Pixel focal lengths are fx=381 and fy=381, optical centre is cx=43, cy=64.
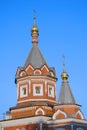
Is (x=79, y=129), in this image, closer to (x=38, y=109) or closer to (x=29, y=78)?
(x=38, y=109)

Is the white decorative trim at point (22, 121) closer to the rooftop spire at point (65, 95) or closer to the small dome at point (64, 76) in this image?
the rooftop spire at point (65, 95)

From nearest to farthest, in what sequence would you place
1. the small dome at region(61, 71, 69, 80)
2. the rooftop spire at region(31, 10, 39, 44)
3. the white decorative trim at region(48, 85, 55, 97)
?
the white decorative trim at region(48, 85, 55, 97)
the small dome at region(61, 71, 69, 80)
the rooftop spire at region(31, 10, 39, 44)

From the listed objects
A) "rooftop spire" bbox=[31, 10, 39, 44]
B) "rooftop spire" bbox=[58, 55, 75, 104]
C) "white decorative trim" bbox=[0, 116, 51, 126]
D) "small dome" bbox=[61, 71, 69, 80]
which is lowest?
"white decorative trim" bbox=[0, 116, 51, 126]

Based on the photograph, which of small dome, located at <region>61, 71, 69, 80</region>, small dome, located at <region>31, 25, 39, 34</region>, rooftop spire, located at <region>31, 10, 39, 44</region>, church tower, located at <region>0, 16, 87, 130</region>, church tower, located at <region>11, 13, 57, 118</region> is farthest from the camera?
small dome, located at <region>31, 25, 39, 34</region>

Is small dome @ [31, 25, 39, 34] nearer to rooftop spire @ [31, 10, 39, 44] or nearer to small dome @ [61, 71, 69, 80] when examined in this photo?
rooftop spire @ [31, 10, 39, 44]

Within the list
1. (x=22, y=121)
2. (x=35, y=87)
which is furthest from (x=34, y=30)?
(x=22, y=121)

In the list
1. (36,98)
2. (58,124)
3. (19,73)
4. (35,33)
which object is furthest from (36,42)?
(58,124)

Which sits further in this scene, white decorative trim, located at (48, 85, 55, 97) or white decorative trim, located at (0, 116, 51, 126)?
white decorative trim, located at (48, 85, 55, 97)

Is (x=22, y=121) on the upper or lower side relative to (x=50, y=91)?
lower

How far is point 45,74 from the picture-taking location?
126ft

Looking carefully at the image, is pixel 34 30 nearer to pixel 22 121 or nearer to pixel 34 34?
pixel 34 34

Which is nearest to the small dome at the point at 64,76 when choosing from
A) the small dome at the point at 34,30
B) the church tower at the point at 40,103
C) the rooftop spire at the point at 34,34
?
the church tower at the point at 40,103

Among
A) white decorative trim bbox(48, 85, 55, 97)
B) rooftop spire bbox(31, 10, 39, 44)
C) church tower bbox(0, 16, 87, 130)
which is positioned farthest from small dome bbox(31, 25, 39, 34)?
white decorative trim bbox(48, 85, 55, 97)

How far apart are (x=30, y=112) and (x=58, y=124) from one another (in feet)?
9.98
